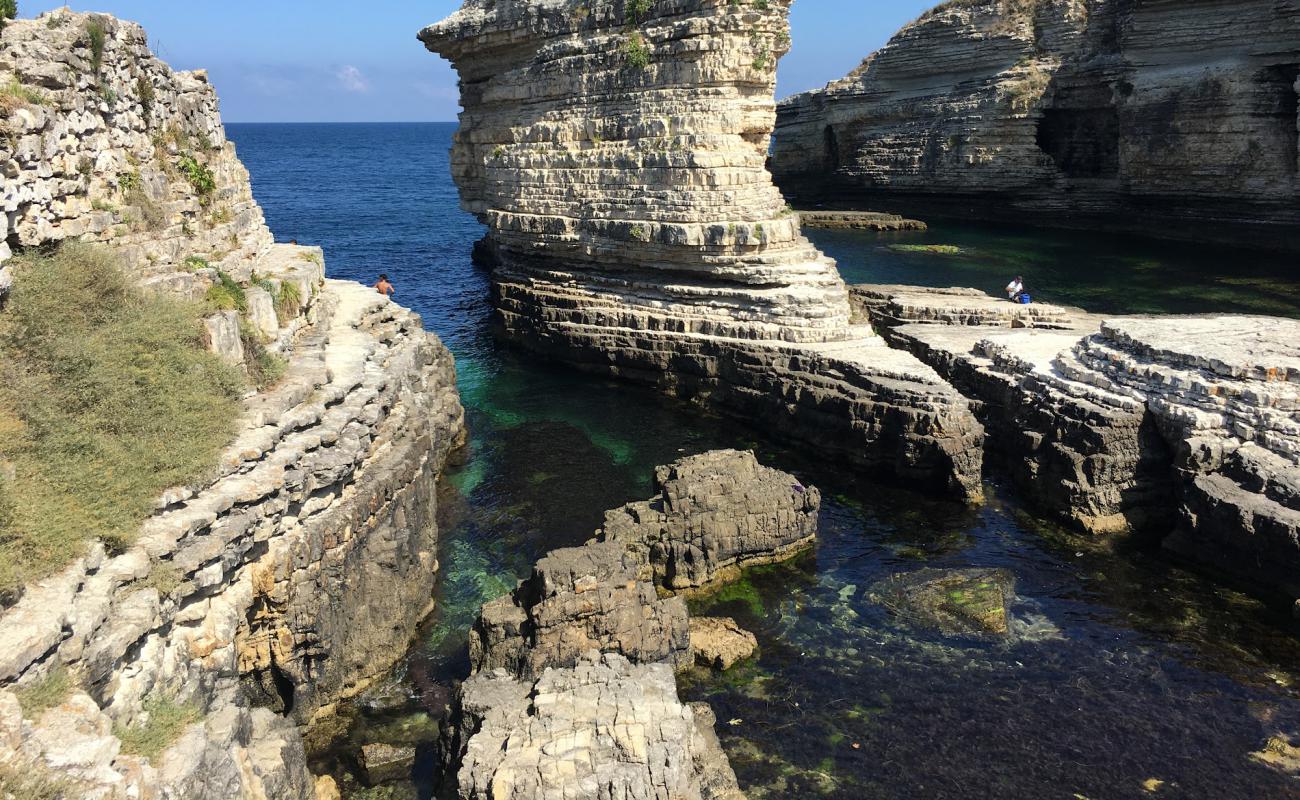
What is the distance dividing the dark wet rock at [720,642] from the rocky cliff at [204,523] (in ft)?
16.2

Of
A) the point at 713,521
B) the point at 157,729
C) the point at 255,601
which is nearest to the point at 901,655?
the point at 713,521

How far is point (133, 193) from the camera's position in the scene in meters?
15.7

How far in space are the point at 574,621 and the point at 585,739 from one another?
127 inches

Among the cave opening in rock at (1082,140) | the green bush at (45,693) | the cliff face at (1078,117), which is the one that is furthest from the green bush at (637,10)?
the cave opening in rock at (1082,140)

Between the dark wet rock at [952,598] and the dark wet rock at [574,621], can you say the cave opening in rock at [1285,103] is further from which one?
the dark wet rock at [574,621]

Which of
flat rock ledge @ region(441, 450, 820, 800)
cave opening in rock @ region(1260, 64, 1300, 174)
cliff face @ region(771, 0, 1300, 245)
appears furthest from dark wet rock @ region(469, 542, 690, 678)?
cave opening in rock @ region(1260, 64, 1300, 174)

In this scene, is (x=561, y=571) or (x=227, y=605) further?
(x=561, y=571)

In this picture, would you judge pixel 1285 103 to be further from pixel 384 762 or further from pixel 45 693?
pixel 45 693

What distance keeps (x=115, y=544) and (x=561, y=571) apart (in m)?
6.24

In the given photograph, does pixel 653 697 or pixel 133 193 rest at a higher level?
pixel 133 193

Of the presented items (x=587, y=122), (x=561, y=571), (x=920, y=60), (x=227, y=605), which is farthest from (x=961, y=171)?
(x=227, y=605)

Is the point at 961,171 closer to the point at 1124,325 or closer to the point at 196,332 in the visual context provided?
the point at 1124,325

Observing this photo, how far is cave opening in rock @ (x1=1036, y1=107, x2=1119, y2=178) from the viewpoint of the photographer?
5491 cm

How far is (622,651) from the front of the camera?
1475cm
